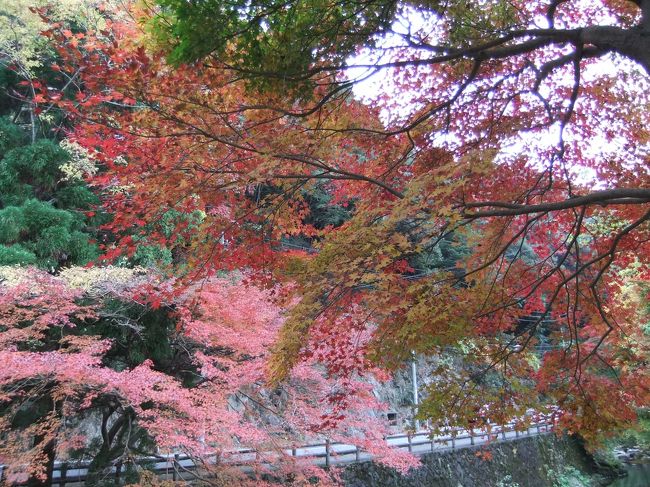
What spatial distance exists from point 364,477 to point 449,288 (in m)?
8.44

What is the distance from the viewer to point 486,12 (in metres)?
4.11

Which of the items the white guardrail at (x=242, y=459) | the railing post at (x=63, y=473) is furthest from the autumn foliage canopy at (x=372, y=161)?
the railing post at (x=63, y=473)

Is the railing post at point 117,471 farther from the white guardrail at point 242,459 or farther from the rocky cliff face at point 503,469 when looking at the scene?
the rocky cliff face at point 503,469

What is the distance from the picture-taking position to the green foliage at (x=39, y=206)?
1079cm

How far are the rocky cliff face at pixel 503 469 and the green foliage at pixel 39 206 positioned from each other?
26.9ft

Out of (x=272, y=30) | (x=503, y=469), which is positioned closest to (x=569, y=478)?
(x=503, y=469)

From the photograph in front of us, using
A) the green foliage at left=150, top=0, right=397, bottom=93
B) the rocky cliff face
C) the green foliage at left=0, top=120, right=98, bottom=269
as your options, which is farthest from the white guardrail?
the green foliage at left=0, top=120, right=98, bottom=269

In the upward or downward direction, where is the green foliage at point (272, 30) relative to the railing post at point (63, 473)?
upward

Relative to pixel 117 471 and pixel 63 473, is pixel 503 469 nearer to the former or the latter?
pixel 117 471

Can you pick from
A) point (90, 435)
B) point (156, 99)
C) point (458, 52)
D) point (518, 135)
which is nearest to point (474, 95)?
point (518, 135)

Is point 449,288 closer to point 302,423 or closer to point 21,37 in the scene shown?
point 302,423

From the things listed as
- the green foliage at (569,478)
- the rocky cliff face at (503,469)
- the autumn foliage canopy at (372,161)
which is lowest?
the green foliage at (569,478)

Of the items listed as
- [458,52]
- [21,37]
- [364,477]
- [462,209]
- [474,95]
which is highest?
[21,37]

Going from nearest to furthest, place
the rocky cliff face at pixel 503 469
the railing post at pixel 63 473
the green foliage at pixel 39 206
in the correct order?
the railing post at pixel 63 473 < the green foliage at pixel 39 206 < the rocky cliff face at pixel 503 469
